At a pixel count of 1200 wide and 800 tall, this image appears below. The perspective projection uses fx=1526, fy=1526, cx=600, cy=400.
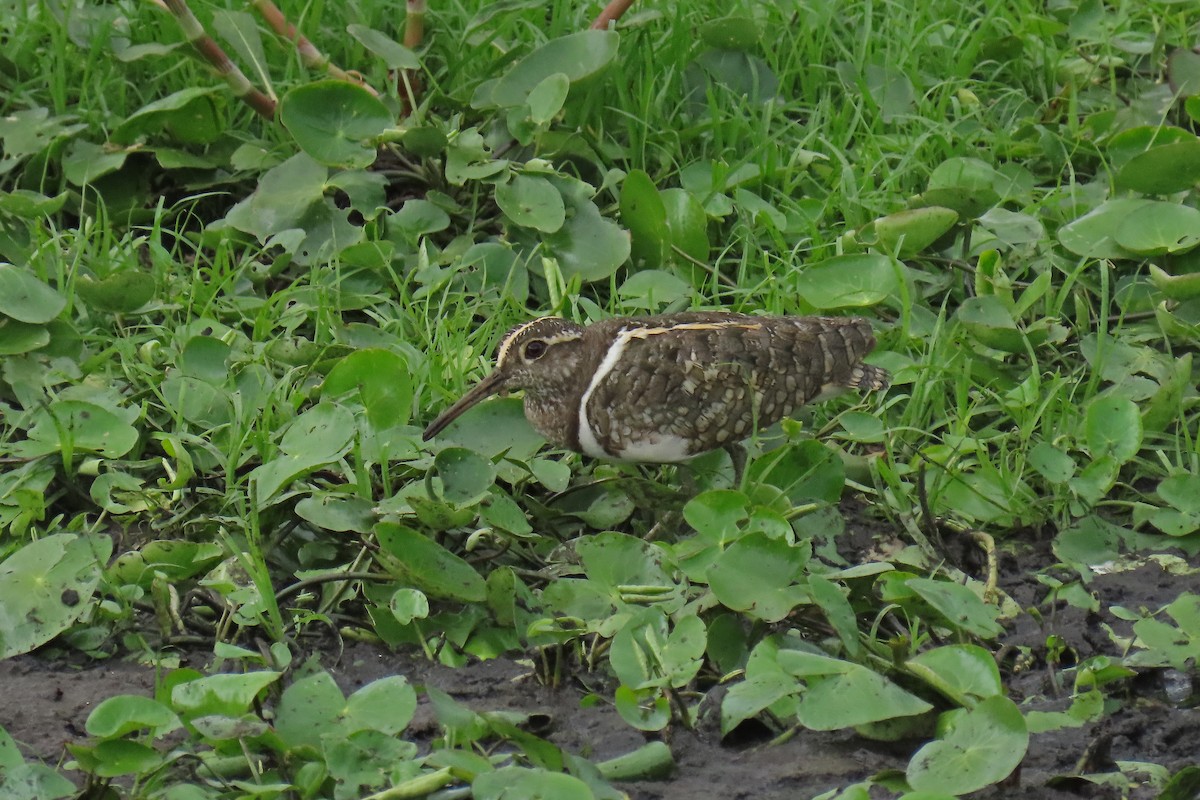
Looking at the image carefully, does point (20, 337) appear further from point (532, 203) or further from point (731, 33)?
point (731, 33)

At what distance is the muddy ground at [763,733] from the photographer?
3.04 m

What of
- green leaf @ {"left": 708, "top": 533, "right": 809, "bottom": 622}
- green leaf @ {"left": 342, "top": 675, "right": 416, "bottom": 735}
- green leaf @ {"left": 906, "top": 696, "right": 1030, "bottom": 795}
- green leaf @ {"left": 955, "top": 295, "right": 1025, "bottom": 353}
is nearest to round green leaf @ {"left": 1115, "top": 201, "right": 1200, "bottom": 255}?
green leaf @ {"left": 955, "top": 295, "right": 1025, "bottom": 353}

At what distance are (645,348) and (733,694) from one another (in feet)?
4.10


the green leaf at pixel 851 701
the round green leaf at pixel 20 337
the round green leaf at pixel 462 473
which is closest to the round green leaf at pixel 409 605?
the round green leaf at pixel 462 473

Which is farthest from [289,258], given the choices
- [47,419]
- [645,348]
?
[645,348]

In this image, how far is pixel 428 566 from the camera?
3.61 metres

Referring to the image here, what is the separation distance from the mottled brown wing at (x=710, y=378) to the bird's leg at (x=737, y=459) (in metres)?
0.10

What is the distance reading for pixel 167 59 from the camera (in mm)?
5668

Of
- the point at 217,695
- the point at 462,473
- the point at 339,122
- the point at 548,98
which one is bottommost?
the point at 462,473

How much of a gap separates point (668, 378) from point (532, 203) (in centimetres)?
123

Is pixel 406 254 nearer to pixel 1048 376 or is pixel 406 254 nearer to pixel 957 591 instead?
pixel 1048 376

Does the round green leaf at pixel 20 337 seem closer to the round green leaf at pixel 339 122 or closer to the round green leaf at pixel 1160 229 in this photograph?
the round green leaf at pixel 339 122

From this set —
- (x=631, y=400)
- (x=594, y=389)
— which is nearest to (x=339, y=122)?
(x=594, y=389)

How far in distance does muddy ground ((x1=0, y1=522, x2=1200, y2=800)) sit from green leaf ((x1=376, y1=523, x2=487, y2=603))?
0.18 m
